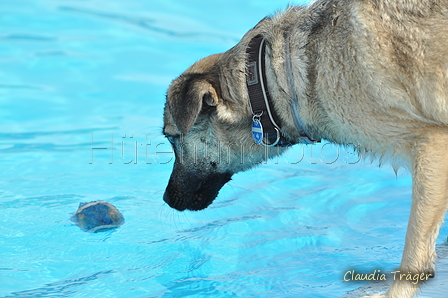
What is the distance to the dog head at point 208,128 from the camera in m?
3.56

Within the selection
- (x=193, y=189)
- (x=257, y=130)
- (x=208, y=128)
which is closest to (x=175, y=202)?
(x=193, y=189)

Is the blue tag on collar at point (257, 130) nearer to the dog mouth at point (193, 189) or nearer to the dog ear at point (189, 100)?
the dog ear at point (189, 100)

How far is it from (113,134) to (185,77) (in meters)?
4.08

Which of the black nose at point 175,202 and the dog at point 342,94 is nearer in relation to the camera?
the dog at point 342,94

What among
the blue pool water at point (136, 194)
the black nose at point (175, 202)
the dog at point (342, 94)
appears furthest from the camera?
the black nose at point (175, 202)

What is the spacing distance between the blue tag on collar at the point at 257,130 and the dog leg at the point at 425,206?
3.43 ft

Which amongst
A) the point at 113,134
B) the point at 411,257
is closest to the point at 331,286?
the point at 411,257

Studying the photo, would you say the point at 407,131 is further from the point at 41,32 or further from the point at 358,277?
the point at 41,32

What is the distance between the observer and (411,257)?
3168mm

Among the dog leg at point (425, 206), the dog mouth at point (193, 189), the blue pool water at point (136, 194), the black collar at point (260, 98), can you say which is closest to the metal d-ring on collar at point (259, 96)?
the black collar at point (260, 98)

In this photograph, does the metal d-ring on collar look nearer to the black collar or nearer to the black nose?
the black collar

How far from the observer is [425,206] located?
3.09 meters

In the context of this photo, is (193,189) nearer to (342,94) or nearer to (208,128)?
(208,128)

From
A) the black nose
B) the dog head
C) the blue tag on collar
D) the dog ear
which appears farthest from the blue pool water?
the dog ear
